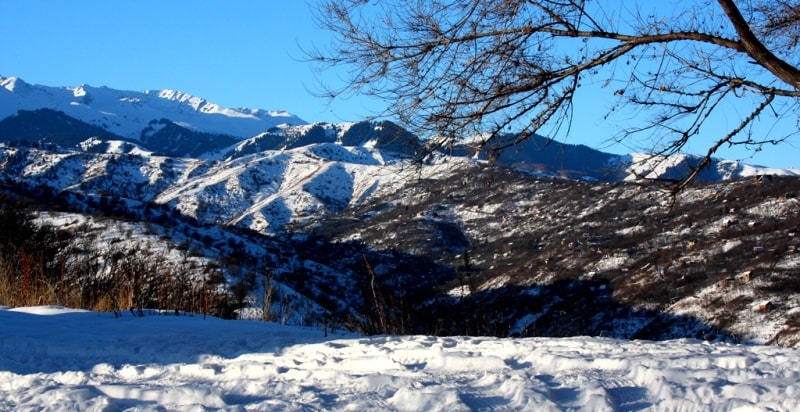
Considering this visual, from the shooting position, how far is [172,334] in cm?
488

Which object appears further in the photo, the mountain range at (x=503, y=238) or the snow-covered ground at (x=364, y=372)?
the mountain range at (x=503, y=238)

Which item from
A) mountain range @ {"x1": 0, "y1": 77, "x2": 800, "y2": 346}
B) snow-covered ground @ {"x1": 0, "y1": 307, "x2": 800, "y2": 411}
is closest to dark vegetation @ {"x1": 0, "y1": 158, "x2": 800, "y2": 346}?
mountain range @ {"x1": 0, "y1": 77, "x2": 800, "y2": 346}

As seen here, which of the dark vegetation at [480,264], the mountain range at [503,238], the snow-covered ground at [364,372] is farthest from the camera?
the dark vegetation at [480,264]

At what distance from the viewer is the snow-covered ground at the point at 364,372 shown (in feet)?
9.72

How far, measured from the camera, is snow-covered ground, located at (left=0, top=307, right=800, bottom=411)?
2963 millimetres

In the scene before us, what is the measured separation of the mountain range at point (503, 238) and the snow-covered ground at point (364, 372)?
182cm

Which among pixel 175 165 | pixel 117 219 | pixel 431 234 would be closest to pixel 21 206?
pixel 117 219

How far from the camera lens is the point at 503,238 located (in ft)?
301

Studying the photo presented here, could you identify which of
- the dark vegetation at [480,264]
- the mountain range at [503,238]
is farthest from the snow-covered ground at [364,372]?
the mountain range at [503,238]

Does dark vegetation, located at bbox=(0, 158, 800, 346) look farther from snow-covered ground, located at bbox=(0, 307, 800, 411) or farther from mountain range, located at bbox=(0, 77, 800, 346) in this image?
snow-covered ground, located at bbox=(0, 307, 800, 411)

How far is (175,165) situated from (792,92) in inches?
7154

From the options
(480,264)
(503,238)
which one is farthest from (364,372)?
(503,238)

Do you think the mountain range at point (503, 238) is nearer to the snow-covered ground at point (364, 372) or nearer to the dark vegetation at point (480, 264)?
the dark vegetation at point (480, 264)

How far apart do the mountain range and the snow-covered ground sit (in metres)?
1.82
